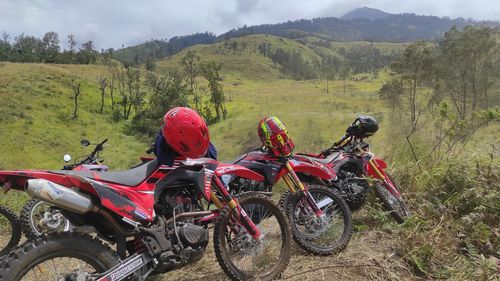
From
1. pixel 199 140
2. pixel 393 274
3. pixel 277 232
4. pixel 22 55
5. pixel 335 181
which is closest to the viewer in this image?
pixel 199 140

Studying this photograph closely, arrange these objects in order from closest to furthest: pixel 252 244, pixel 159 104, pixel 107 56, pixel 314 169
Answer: pixel 252 244
pixel 314 169
pixel 159 104
pixel 107 56

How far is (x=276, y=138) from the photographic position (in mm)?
4988

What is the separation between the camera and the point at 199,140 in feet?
11.8

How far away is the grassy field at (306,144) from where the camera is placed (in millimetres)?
4219

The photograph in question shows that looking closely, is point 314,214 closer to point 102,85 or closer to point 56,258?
point 56,258

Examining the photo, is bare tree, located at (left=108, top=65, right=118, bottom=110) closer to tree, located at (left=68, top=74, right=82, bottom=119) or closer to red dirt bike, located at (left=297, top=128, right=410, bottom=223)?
tree, located at (left=68, top=74, right=82, bottom=119)

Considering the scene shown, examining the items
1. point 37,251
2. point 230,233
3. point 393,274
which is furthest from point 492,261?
point 37,251

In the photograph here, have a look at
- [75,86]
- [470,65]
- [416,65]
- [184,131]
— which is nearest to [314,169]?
[184,131]

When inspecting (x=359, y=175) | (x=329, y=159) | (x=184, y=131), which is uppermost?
(x=184, y=131)

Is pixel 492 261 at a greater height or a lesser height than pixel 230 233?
lesser

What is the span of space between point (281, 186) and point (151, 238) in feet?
15.6

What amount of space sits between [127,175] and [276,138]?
6.63 ft

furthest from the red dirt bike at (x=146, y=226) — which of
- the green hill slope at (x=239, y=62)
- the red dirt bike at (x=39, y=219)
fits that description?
the green hill slope at (x=239, y=62)

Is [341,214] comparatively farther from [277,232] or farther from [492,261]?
[492,261]
